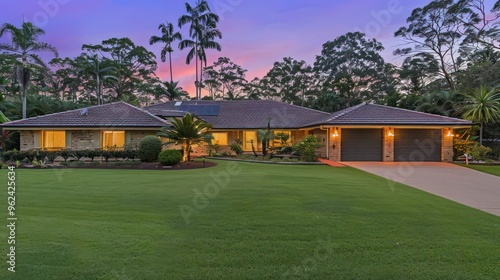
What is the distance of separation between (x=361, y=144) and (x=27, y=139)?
22.3 metres

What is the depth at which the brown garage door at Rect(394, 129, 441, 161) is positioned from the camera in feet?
60.3

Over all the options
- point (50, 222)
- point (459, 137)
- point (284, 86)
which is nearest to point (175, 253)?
point (50, 222)

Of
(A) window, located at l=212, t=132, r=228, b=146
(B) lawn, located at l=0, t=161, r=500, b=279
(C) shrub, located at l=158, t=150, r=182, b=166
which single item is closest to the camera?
(B) lawn, located at l=0, t=161, r=500, b=279

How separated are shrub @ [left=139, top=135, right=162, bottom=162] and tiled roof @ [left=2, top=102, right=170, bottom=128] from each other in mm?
2609

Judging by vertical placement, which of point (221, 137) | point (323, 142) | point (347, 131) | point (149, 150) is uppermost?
point (347, 131)

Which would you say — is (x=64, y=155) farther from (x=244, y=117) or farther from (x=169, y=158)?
(x=244, y=117)

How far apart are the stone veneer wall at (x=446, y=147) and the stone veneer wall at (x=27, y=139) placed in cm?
2700

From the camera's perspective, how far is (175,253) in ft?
12.8

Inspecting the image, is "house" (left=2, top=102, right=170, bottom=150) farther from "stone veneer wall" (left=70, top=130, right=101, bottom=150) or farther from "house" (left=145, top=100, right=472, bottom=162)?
"house" (left=145, top=100, right=472, bottom=162)

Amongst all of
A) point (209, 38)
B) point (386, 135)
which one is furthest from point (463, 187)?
point (209, 38)

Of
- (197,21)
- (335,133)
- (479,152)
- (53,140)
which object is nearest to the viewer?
(479,152)

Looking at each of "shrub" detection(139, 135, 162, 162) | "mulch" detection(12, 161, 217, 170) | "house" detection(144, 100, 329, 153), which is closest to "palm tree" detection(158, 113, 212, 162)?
"shrub" detection(139, 135, 162, 162)

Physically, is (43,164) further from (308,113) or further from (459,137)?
(459,137)

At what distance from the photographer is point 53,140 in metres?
19.7
